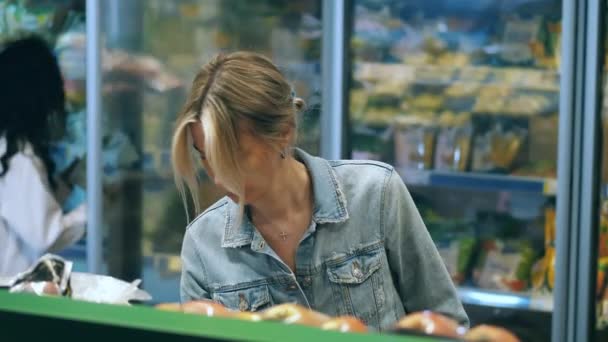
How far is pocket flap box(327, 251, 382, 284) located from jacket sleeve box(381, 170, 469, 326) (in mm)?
57

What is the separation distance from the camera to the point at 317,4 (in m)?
3.46

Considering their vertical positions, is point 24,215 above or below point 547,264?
above

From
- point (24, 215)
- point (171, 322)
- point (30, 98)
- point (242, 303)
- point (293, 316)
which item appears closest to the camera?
point (171, 322)

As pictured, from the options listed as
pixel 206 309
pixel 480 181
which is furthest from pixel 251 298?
pixel 480 181

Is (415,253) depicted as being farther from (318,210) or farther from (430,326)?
(430,326)

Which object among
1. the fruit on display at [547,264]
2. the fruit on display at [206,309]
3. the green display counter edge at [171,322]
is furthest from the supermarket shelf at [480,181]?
the green display counter edge at [171,322]

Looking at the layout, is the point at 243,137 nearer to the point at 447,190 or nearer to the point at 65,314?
the point at 65,314

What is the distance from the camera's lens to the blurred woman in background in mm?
3143

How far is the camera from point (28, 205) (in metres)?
3.15

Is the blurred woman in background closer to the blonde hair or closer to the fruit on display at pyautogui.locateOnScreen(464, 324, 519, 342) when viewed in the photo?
the blonde hair

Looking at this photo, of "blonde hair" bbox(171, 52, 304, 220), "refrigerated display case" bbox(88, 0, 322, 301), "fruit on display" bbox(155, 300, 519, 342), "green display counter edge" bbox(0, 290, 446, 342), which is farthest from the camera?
"refrigerated display case" bbox(88, 0, 322, 301)

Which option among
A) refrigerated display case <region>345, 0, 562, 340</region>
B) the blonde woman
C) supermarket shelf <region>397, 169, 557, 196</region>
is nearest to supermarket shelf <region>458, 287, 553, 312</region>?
refrigerated display case <region>345, 0, 562, 340</region>

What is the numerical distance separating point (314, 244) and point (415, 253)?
210mm

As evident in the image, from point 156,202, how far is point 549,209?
70.2 inches
